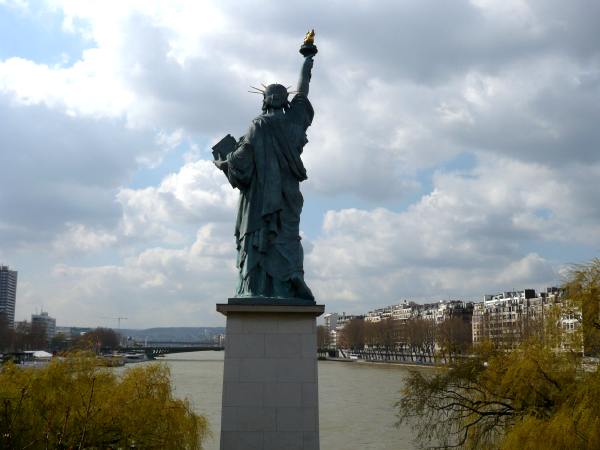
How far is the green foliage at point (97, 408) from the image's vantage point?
11.2 metres

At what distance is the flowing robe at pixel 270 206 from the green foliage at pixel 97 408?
3.38m

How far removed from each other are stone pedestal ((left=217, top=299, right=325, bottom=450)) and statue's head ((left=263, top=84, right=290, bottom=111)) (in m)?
3.76

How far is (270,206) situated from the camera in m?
11.0

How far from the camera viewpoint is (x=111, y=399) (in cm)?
1369

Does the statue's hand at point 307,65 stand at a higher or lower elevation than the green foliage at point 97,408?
higher

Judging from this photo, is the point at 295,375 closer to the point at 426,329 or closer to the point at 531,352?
the point at 531,352

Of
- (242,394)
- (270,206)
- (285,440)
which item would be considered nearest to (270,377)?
(242,394)

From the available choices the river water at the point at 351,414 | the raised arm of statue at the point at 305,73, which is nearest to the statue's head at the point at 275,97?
the raised arm of statue at the point at 305,73

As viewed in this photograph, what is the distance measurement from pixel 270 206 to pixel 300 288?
150 centimetres

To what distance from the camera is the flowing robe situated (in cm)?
1077

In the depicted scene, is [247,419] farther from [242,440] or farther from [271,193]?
[271,193]

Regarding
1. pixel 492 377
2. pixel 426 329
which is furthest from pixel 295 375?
pixel 426 329

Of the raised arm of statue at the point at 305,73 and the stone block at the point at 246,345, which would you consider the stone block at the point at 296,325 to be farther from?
the raised arm of statue at the point at 305,73

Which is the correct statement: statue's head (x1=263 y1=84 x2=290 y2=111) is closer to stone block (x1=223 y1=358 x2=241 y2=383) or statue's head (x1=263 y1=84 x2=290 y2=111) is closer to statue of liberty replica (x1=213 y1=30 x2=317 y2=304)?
statue of liberty replica (x1=213 y1=30 x2=317 y2=304)
